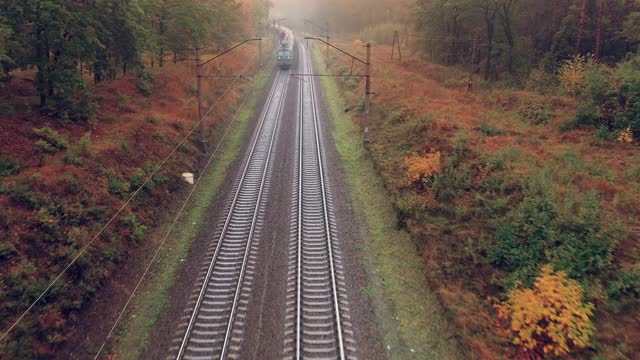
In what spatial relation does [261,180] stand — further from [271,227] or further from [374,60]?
[374,60]

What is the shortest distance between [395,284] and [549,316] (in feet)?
17.8

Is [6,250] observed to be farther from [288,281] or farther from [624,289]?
[624,289]

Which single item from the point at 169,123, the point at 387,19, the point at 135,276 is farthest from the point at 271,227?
the point at 387,19

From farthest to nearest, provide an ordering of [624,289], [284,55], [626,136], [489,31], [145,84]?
[284,55]
[489,31]
[145,84]
[626,136]
[624,289]

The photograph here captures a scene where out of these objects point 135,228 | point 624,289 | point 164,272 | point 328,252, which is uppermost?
point 624,289

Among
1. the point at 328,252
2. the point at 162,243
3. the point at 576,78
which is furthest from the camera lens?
the point at 576,78

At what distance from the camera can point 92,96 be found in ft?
75.0

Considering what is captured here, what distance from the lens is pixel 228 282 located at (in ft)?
47.9

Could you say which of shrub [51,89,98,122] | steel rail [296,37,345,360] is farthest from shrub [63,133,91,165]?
steel rail [296,37,345,360]

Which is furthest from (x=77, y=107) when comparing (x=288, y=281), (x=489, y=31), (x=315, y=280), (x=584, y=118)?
(x=489, y=31)

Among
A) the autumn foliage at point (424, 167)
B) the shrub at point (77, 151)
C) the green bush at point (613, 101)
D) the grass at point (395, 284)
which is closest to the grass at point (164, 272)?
the shrub at point (77, 151)

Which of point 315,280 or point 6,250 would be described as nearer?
point 6,250

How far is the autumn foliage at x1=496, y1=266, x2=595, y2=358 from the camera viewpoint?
10.6 meters

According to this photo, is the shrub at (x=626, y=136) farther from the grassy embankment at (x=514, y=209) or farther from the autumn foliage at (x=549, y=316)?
the autumn foliage at (x=549, y=316)
